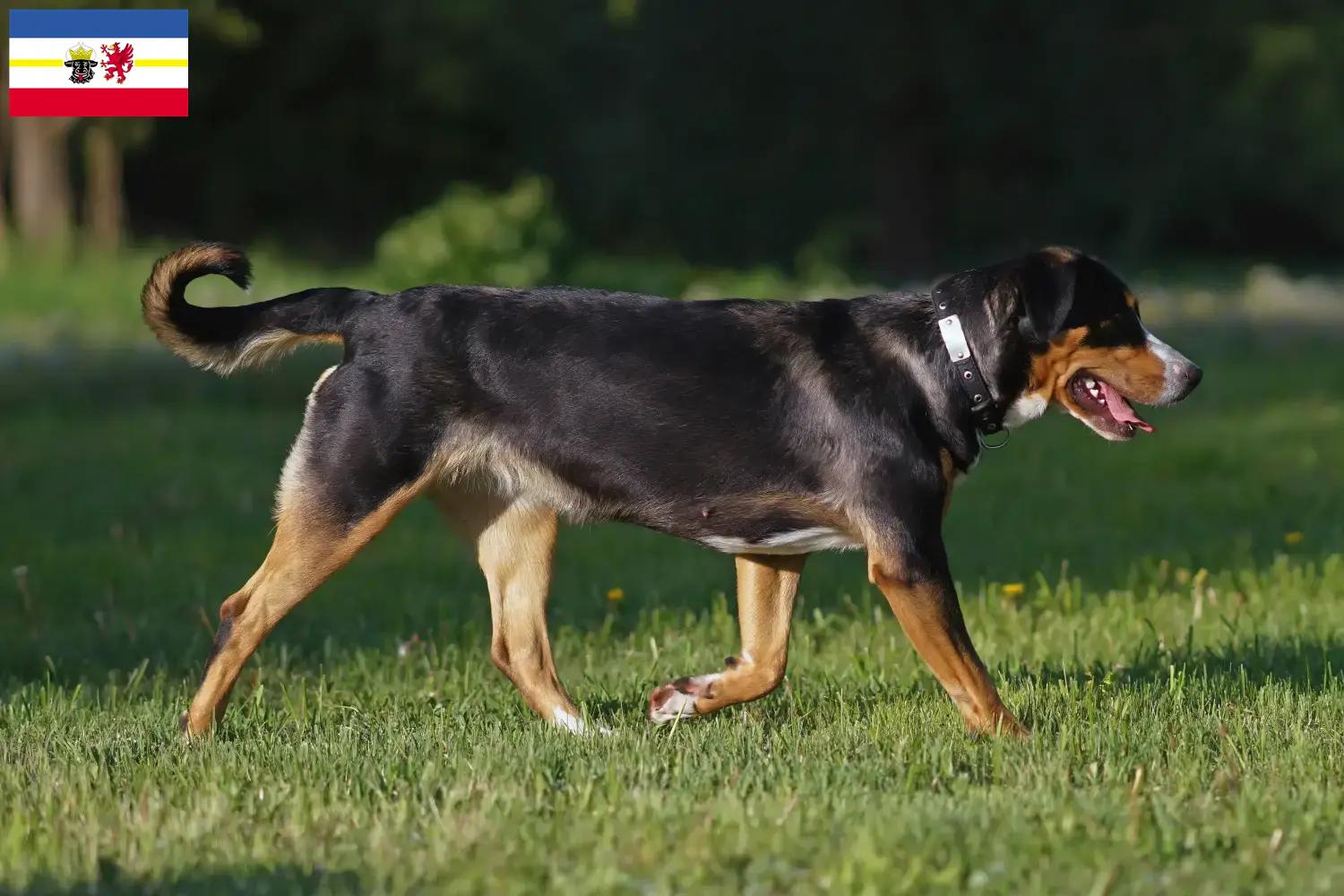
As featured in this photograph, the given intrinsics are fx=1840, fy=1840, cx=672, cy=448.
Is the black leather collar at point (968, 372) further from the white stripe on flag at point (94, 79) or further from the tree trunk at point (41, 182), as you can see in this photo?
the tree trunk at point (41, 182)

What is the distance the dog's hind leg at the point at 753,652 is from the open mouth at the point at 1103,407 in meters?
1.12

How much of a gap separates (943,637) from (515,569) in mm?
1697

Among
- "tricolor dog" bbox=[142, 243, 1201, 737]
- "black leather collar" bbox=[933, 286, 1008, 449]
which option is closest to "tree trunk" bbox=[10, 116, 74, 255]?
"tricolor dog" bbox=[142, 243, 1201, 737]

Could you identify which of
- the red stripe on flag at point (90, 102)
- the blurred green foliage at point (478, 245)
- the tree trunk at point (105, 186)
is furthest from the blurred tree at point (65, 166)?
the red stripe on flag at point (90, 102)

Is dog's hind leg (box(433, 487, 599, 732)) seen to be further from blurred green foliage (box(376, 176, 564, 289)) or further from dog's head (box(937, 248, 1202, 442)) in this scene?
blurred green foliage (box(376, 176, 564, 289))

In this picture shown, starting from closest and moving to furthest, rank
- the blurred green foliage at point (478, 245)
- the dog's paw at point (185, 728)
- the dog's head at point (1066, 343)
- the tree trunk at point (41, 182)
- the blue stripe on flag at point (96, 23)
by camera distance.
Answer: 1. the dog's paw at point (185, 728)
2. the dog's head at point (1066, 343)
3. the blue stripe on flag at point (96, 23)
4. the blurred green foliage at point (478, 245)
5. the tree trunk at point (41, 182)

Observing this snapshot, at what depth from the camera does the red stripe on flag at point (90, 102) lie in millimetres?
10844

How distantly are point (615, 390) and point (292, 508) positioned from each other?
1.14 m

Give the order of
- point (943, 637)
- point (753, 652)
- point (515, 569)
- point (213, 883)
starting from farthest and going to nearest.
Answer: point (515, 569) → point (753, 652) → point (943, 637) → point (213, 883)

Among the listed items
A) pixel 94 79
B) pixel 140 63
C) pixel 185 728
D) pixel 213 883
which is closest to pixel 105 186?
pixel 140 63

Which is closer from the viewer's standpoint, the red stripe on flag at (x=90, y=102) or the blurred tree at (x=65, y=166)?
the red stripe on flag at (x=90, y=102)

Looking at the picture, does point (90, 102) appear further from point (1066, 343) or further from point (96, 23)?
point (1066, 343)

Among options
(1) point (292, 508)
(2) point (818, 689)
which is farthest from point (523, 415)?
(2) point (818, 689)

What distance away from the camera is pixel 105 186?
1190 inches
